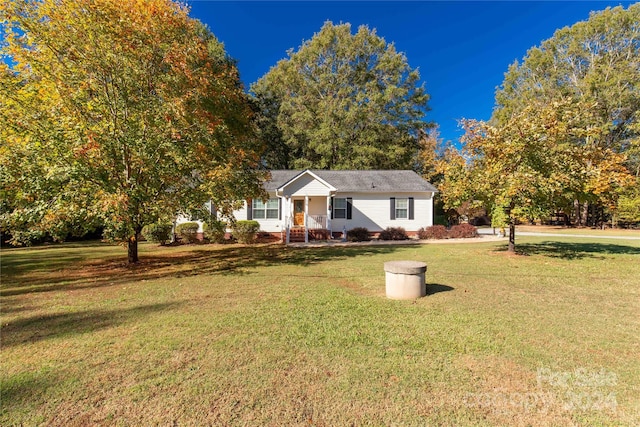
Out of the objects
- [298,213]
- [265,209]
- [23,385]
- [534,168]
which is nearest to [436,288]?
[23,385]

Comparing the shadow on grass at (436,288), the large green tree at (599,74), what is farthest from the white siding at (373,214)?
the large green tree at (599,74)

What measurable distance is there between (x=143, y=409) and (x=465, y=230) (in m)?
20.6

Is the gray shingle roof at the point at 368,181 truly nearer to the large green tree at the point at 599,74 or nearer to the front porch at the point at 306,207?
the front porch at the point at 306,207

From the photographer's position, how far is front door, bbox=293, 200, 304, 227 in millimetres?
20047

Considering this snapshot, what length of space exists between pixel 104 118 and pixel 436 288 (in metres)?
10.4

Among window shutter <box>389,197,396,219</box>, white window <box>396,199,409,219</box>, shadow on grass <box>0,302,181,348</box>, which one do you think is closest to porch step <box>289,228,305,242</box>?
window shutter <box>389,197,396,219</box>

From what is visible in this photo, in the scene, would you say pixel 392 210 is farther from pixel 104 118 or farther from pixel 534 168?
pixel 104 118

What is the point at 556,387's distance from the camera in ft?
11.2

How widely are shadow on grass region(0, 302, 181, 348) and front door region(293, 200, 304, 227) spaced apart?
1391 centimetres

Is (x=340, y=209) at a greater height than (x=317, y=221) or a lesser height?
greater

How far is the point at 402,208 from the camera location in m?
20.5

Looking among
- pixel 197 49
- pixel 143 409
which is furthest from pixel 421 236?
pixel 143 409

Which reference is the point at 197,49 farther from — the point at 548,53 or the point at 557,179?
the point at 548,53

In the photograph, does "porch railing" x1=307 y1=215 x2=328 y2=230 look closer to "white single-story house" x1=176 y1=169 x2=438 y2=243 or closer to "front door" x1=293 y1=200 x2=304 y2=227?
"white single-story house" x1=176 y1=169 x2=438 y2=243
